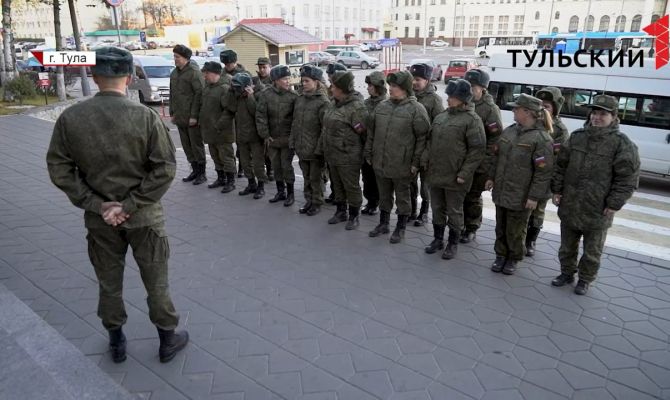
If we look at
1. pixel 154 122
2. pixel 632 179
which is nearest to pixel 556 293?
pixel 632 179

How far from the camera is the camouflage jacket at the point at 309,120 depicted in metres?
6.15

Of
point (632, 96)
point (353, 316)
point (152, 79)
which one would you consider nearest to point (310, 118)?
point (353, 316)

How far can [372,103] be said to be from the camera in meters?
5.91

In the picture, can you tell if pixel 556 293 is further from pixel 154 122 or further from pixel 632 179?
pixel 154 122

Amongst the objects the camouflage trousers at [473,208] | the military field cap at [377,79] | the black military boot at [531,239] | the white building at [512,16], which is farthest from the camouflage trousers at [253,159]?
the white building at [512,16]

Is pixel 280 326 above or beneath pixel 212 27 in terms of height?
beneath

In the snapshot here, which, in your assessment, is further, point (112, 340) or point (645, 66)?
point (645, 66)

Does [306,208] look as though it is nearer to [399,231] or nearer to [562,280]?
[399,231]

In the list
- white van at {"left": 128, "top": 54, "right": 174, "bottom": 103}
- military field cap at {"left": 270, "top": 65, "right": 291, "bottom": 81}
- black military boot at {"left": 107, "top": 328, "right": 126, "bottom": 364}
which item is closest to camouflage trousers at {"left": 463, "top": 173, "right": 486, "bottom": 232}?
military field cap at {"left": 270, "top": 65, "right": 291, "bottom": 81}

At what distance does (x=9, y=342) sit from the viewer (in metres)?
3.65

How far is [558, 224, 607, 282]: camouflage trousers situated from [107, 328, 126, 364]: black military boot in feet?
13.0

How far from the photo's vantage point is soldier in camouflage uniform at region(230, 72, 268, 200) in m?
6.82

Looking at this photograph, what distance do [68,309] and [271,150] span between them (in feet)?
11.5

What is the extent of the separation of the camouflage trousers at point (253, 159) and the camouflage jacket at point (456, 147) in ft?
9.73
